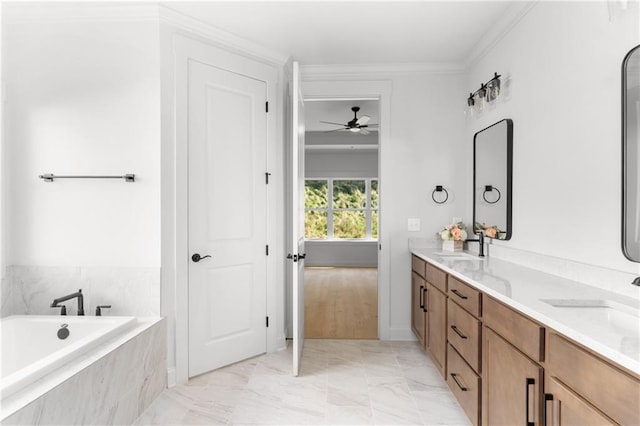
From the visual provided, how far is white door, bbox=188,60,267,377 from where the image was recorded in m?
2.56

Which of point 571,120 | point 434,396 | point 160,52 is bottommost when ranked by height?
point 434,396

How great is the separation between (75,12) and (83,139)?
2.88 ft

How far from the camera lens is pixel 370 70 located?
329 centimetres

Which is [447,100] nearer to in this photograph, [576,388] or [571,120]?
[571,120]

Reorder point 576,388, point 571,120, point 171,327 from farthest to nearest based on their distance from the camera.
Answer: point 171,327 → point 571,120 → point 576,388

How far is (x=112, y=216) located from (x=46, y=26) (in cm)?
142

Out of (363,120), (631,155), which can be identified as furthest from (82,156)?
(363,120)

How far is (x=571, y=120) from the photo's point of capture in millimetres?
1823

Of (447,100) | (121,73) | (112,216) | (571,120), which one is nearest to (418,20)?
(447,100)

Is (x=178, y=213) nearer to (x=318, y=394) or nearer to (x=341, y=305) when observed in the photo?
(x=318, y=394)

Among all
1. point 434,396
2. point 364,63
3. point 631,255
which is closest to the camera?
point 631,255

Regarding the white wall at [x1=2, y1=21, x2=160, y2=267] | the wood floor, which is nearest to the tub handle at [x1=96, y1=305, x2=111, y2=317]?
the white wall at [x1=2, y1=21, x2=160, y2=267]

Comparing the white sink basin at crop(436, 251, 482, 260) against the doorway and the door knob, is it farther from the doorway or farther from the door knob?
the doorway

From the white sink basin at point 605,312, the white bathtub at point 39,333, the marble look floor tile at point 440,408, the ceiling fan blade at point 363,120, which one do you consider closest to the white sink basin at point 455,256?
the marble look floor tile at point 440,408
